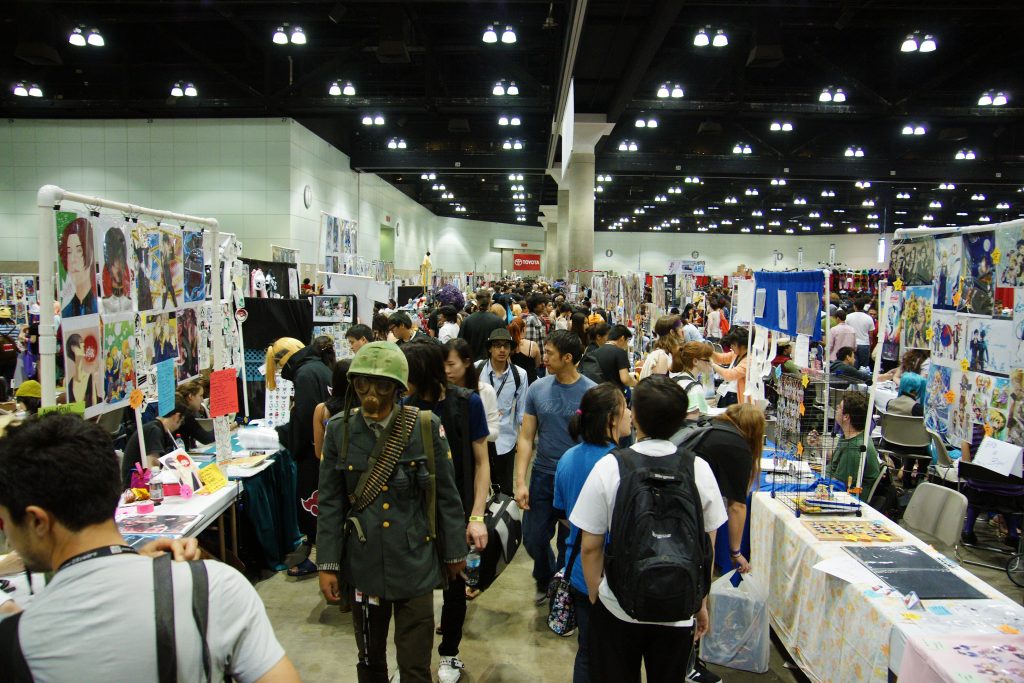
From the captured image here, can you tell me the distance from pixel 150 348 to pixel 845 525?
3.92 meters

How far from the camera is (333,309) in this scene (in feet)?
23.6

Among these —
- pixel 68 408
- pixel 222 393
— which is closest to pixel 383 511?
pixel 68 408

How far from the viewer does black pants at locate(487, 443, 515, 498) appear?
421 cm

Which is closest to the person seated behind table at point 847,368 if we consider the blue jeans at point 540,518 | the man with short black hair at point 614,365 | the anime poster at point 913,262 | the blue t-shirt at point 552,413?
the anime poster at point 913,262

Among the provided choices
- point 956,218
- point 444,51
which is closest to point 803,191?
point 956,218

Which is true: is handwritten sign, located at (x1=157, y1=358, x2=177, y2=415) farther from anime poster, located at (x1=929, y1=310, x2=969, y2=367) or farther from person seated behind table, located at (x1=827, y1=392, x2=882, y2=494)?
anime poster, located at (x1=929, y1=310, x2=969, y2=367)

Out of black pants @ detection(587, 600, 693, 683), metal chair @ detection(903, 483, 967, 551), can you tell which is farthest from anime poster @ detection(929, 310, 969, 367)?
black pants @ detection(587, 600, 693, 683)

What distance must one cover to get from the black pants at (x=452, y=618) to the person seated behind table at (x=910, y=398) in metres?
4.57

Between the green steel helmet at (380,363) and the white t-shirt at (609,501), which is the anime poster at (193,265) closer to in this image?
the green steel helmet at (380,363)

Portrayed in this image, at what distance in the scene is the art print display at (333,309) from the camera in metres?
6.97

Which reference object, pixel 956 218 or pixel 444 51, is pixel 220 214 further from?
pixel 956 218

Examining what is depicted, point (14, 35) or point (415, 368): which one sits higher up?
point (14, 35)

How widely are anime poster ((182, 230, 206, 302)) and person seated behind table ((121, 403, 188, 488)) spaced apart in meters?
0.77

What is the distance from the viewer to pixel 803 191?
89.9 feet
